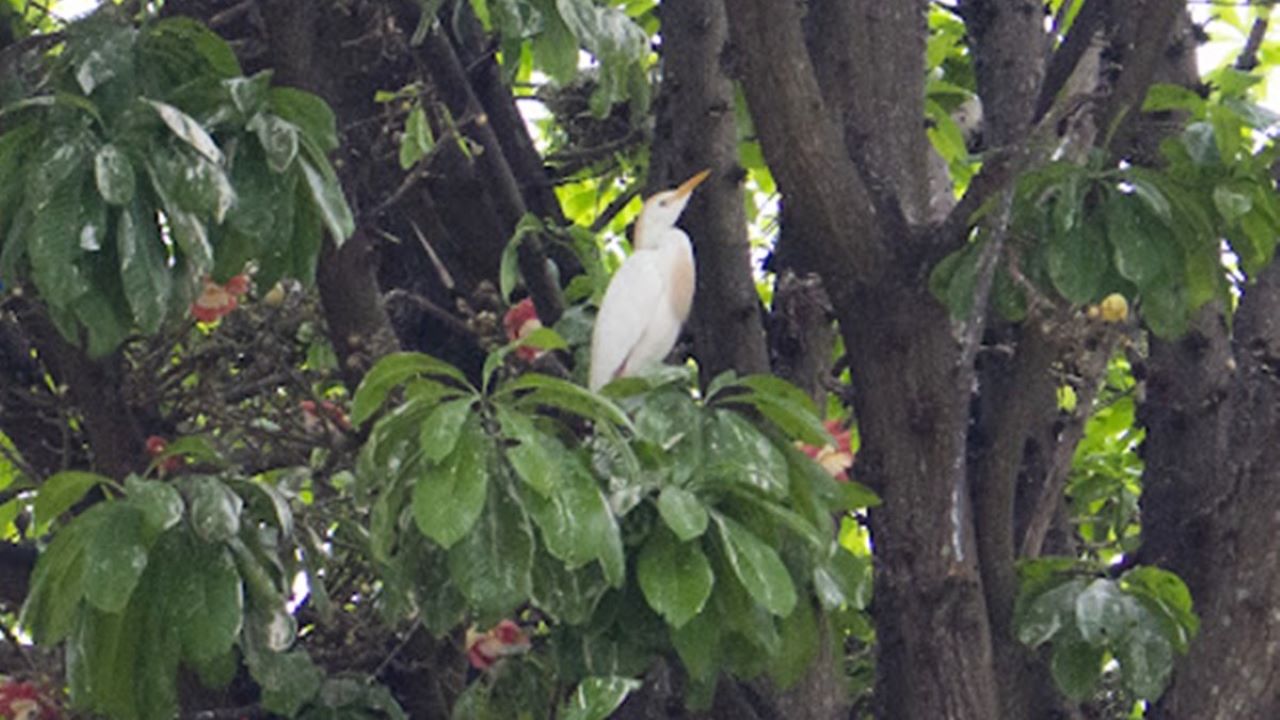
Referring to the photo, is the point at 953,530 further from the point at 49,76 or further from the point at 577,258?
the point at 49,76

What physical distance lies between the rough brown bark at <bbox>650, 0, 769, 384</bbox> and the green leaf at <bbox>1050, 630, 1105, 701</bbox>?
646mm

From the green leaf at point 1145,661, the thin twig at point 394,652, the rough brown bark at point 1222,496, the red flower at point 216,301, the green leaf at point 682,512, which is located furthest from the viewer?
the thin twig at point 394,652

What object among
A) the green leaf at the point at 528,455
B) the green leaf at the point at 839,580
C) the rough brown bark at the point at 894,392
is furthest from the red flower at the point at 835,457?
the green leaf at the point at 528,455

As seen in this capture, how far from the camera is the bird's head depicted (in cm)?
362

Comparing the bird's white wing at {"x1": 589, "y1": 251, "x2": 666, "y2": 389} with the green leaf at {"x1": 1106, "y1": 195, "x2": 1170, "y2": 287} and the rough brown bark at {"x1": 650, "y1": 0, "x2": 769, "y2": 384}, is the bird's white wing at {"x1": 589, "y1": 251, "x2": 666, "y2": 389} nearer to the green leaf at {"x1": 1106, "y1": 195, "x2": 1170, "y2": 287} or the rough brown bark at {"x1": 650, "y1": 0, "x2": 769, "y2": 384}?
the rough brown bark at {"x1": 650, "y1": 0, "x2": 769, "y2": 384}

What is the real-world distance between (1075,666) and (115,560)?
1347 millimetres

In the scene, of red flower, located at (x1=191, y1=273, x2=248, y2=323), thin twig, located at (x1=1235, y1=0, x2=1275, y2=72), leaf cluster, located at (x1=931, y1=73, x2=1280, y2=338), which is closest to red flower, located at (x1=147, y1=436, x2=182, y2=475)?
red flower, located at (x1=191, y1=273, x2=248, y2=323)

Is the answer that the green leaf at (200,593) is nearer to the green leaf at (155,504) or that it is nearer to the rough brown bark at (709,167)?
the green leaf at (155,504)

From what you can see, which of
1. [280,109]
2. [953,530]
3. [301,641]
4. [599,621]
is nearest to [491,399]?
[599,621]

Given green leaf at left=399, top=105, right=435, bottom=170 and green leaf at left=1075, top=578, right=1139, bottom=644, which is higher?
green leaf at left=399, top=105, right=435, bottom=170

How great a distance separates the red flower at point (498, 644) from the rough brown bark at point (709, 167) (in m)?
0.50

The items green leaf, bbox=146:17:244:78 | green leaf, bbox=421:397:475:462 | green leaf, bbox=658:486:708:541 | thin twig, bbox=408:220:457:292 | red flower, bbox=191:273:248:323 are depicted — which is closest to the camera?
green leaf, bbox=421:397:475:462

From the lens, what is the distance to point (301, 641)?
3789 millimetres

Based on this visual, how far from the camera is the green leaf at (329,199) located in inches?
119
